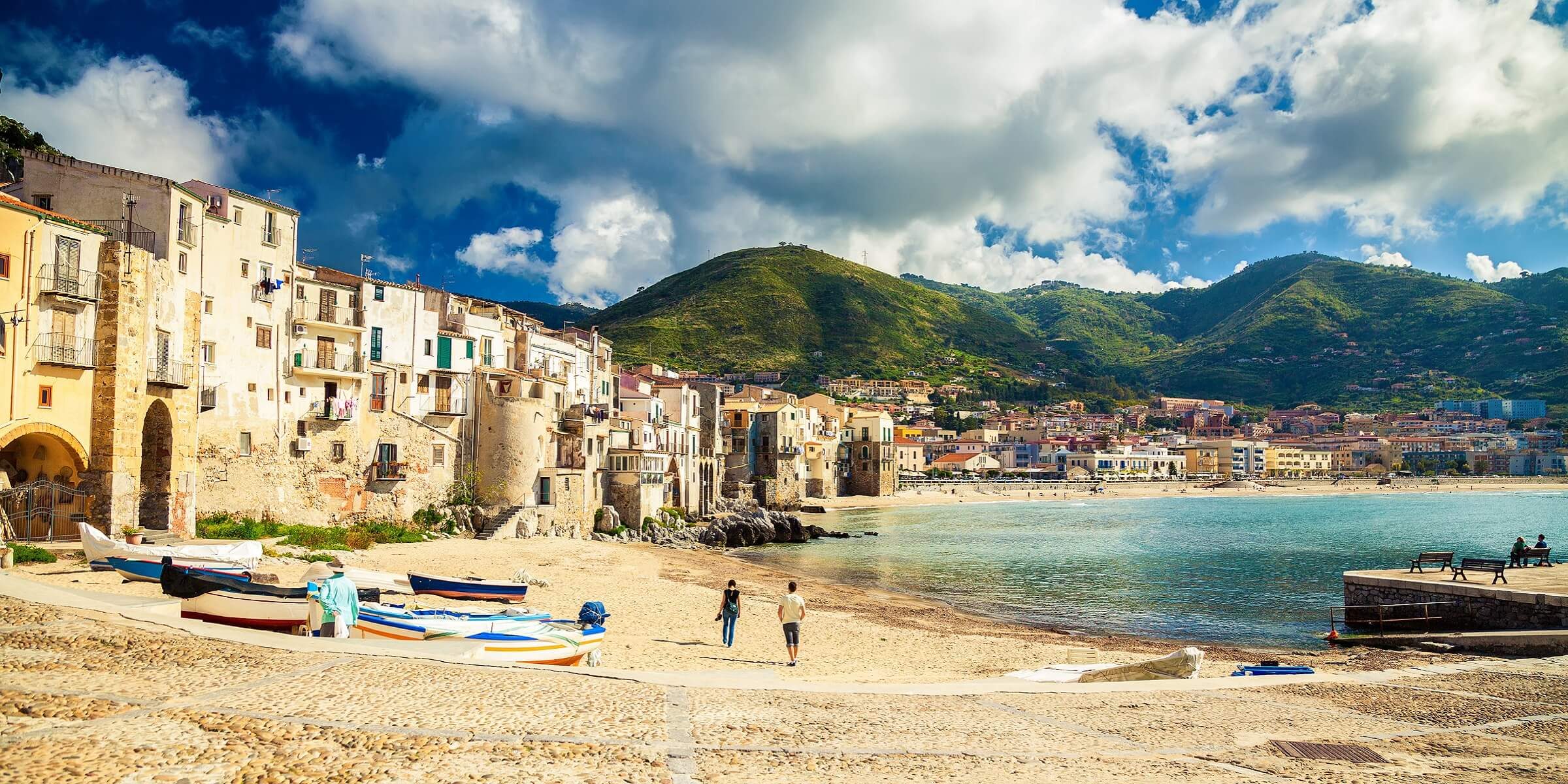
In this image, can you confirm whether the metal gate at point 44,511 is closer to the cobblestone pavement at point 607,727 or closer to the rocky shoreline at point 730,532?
the cobblestone pavement at point 607,727

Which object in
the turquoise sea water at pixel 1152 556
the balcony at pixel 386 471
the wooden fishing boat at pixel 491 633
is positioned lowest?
the turquoise sea water at pixel 1152 556

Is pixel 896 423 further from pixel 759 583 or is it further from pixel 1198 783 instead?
pixel 1198 783

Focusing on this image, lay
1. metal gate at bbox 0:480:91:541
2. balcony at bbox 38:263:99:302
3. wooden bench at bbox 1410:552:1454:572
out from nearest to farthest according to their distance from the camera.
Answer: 1. metal gate at bbox 0:480:91:541
2. balcony at bbox 38:263:99:302
3. wooden bench at bbox 1410:552:1454:572

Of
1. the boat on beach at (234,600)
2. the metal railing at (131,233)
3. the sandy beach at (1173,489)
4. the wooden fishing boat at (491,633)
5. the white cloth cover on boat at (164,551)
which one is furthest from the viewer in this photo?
the sandy beach at (1173,489)

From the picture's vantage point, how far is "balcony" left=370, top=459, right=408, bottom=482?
38688 mm

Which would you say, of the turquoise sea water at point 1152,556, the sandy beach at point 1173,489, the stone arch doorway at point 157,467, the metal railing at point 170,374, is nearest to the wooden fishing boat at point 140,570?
the stone arch doorway at point 157,467

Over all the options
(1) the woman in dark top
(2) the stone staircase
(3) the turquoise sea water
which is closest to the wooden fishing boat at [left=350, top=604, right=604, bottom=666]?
(1) the woman in dark top

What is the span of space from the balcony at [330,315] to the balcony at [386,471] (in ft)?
18.5

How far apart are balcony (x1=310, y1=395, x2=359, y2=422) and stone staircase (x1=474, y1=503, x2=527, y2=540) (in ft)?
24.3

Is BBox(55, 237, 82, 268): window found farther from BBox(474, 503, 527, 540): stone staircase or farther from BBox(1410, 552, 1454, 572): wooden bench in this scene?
BBox(1410, 552, 1454, 572): wooden bench

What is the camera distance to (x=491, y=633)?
18.2 metres

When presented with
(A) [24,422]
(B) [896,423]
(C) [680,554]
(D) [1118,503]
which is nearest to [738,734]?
(A) [24,422]

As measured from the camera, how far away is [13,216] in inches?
933

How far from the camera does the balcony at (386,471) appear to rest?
38.7 meters
